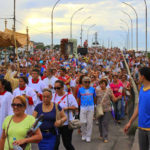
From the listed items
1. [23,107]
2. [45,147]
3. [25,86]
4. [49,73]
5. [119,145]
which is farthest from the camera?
[49,73]

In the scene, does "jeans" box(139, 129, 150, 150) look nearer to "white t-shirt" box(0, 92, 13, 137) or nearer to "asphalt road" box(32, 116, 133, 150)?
"white t-shirt" box(0, 92, 13, 137)

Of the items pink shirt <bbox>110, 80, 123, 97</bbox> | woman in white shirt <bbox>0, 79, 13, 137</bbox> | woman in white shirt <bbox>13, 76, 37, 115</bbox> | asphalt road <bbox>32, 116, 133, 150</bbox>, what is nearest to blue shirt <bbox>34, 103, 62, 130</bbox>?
woman in white shirt <bbox>0, 79, 13, 137</bbox>

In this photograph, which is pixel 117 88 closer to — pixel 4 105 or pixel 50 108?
pixel 4 105

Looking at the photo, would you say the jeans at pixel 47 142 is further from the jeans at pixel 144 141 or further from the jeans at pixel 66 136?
the jeans at pixel 144 141

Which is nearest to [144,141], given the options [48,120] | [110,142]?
[48,120]

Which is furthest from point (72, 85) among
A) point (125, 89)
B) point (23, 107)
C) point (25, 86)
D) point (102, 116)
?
point (23, 107)

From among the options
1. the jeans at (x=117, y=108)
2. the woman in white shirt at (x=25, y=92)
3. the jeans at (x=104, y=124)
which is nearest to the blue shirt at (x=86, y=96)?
the jeans at (x=104, y=124)

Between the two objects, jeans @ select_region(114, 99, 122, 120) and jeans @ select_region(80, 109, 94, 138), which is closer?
jeans @ select_region(80, 109, 94, 138)

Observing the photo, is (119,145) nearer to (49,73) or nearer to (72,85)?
(49,73)

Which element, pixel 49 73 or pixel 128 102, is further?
pixel 128 102

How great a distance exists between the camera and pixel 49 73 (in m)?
11.1

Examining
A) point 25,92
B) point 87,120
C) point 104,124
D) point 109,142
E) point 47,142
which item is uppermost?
point 25,92

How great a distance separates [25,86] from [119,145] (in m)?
2.84

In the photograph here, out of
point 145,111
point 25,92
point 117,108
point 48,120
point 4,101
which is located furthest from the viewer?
point 117,108
